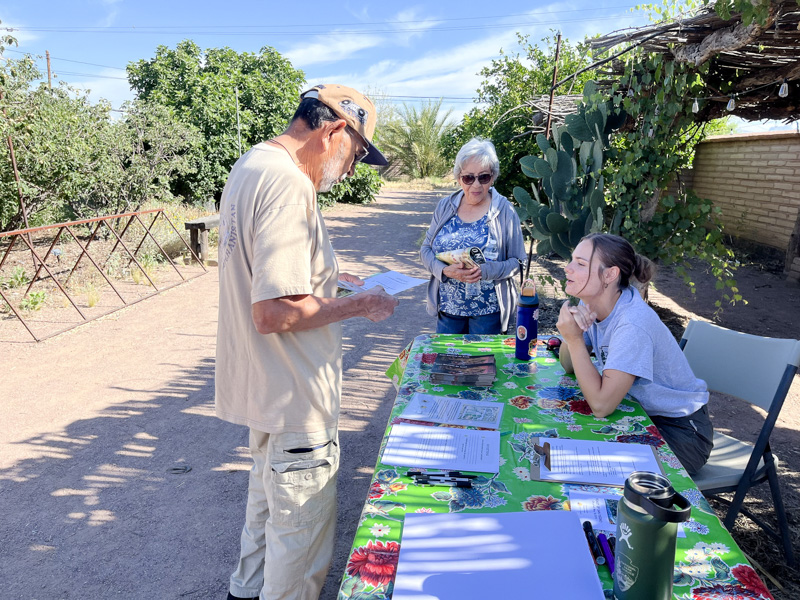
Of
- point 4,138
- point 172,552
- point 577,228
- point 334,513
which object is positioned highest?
point 4,138

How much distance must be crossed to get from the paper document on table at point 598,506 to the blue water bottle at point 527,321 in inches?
39.7

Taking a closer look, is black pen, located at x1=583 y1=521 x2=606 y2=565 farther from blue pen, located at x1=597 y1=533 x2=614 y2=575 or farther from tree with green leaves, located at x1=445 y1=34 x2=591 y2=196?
tree with green leaves, located at x1=445 y1=34 x2=591 y2=196

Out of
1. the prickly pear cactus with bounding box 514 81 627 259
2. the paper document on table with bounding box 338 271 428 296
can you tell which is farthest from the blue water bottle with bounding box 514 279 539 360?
the prickly pear cactus with bounding box 514 81 627 259

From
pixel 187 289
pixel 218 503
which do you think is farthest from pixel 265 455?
pixel 187 289

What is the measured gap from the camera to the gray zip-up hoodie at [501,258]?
322cm

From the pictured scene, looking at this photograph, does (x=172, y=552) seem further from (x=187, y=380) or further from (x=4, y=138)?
(x=4, y=138)

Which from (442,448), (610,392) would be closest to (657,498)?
(442,448)

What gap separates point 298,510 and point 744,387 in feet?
6.65

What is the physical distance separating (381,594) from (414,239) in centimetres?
1076

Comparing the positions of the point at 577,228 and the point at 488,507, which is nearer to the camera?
the point at 488,507

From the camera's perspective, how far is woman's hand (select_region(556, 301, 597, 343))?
208 centimetres

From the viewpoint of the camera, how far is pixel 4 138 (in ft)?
27.2

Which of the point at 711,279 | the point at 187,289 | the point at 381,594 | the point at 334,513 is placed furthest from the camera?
the point at 711,279

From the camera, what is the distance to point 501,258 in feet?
10.9
